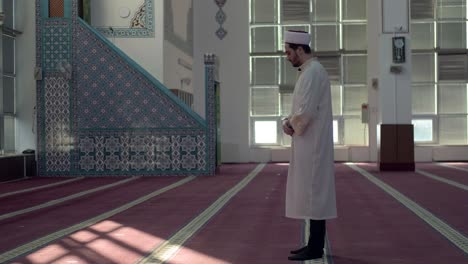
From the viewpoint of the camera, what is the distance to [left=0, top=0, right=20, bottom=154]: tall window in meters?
9.05

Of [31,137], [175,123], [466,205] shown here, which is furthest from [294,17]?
[466,205]

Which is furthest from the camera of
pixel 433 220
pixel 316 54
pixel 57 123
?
pixel 316 54

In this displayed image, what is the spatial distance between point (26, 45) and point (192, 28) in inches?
150

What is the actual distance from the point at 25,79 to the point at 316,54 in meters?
5.26

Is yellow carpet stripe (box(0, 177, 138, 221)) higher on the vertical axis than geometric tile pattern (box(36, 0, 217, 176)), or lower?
lower

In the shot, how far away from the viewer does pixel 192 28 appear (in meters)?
12.9

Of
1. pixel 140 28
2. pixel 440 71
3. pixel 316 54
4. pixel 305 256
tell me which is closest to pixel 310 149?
pixel 305 256

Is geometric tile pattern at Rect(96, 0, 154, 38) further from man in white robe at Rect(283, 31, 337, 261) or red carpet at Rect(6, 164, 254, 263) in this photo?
man in white robe at Rect(283, 31, 337, 261)

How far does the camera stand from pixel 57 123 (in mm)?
9641

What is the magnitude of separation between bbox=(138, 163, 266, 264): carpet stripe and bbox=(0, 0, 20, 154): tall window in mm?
3397

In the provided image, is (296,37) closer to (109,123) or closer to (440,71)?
(109,123)

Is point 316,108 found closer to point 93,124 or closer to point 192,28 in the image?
point 93,124

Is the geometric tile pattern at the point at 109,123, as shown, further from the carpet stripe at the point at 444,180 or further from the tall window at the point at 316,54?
the tall window at the point at 316,54

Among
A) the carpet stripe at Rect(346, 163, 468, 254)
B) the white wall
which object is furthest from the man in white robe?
the white wall
